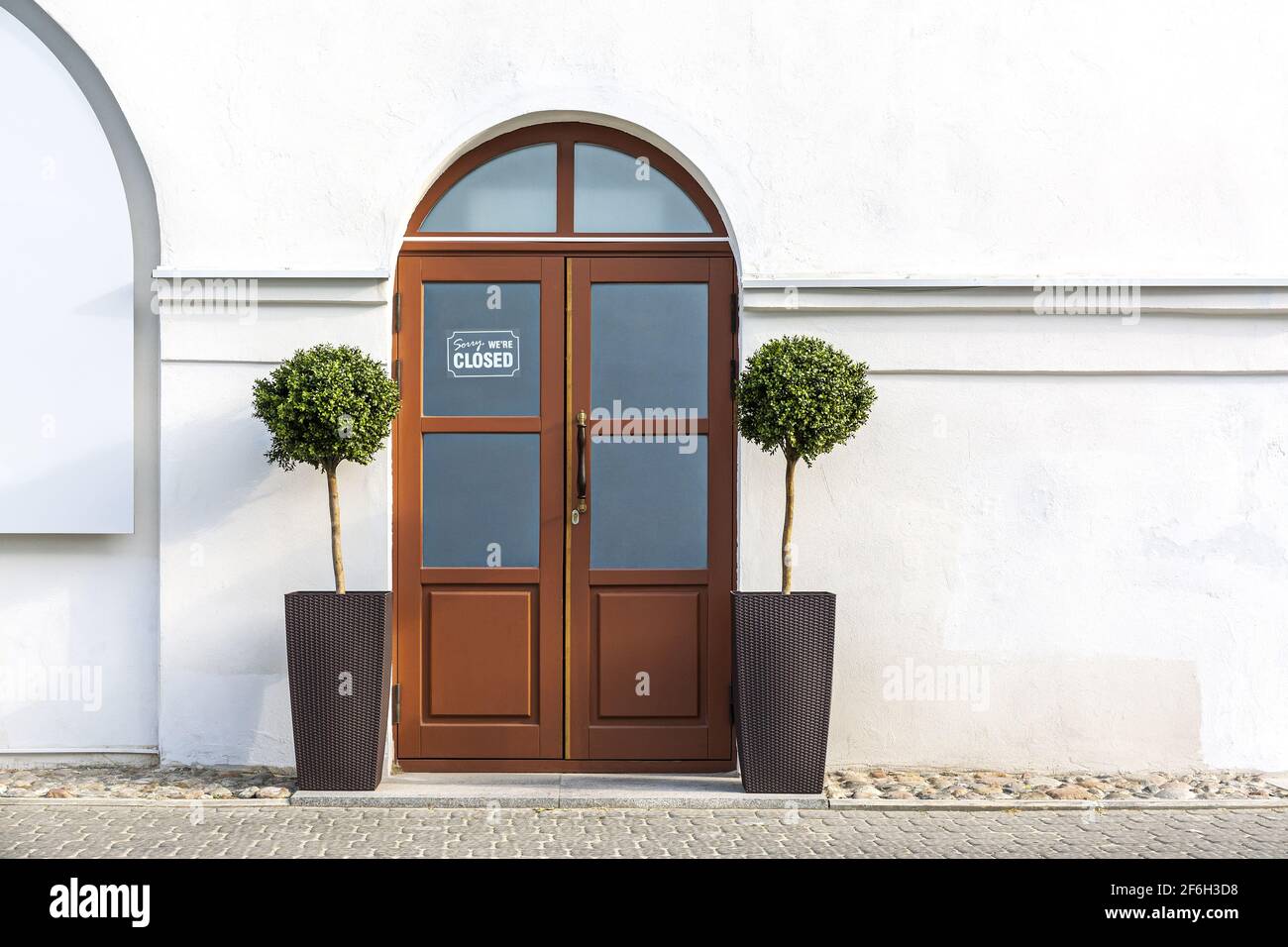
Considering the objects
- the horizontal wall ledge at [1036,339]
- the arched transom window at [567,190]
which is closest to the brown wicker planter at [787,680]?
the horizontal wall ledge at [1036,339]

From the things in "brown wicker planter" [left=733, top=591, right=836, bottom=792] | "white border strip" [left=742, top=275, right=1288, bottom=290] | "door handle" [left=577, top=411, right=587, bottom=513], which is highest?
"white border strip" [left=742, top=275, right=1288, bottom=290]

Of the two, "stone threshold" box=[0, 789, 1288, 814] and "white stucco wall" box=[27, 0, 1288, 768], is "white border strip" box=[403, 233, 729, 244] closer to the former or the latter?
"white stucco wall" box=[27, 0, 1288, 768]

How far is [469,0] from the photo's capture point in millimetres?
6176

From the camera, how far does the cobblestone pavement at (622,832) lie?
494cm

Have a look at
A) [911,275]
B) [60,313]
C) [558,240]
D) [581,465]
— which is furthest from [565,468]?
[60,313]

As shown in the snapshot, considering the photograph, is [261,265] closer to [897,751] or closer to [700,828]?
[700,828]

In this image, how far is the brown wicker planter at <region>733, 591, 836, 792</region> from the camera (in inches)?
223

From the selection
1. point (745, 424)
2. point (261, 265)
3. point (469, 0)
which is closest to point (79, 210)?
point (261, 265)

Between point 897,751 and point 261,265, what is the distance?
418 cm

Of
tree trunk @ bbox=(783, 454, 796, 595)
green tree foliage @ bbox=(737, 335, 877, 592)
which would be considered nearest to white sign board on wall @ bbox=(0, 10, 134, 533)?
green tree foliage @ bbox=(737, 335, 877, 592)

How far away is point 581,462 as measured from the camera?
624 centimetres

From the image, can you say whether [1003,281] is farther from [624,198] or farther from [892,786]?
[892,786]

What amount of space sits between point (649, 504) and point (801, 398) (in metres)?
1.22

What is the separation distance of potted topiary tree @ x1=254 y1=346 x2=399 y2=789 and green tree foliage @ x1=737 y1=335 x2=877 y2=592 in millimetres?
1738
